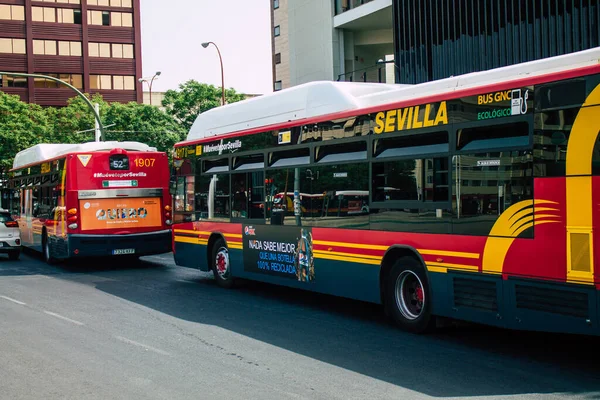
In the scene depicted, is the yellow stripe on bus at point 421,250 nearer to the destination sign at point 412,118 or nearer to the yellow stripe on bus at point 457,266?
the yellow stripe on bus at point 457,266

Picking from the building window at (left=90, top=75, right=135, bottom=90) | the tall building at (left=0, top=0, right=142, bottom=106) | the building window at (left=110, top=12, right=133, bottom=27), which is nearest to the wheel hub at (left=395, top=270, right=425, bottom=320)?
the tall building at (left=0, top=0, right=142, bottom=106)

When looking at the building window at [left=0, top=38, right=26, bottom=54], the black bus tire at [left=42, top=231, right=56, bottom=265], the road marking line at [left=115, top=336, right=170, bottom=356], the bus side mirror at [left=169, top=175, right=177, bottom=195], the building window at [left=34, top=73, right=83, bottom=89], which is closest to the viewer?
the road marking line at [left=115, top=336, right=170, bottom=356]

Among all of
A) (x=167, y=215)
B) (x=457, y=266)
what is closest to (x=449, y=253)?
(x=457, y=266)

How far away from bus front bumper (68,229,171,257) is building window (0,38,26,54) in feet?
215

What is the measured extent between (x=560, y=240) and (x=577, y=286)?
1.56 feet

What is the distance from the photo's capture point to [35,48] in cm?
7906

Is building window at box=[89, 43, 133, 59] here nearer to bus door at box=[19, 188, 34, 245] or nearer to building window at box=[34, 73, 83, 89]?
building window at box=[34, 73, 83, 89]

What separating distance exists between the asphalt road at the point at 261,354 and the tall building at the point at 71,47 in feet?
233

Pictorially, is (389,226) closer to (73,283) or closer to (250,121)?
(250,121)

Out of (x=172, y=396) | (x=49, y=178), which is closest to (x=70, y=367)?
(x=172, y=396)

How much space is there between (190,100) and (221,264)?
3248cm

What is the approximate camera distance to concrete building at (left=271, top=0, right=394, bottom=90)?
34.0 meters

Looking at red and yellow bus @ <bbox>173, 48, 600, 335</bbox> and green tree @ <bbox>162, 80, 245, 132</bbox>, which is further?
green tree @ <bbox>162, 80, 245, 132</bbox>

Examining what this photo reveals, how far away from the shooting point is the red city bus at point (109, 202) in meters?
18.8
